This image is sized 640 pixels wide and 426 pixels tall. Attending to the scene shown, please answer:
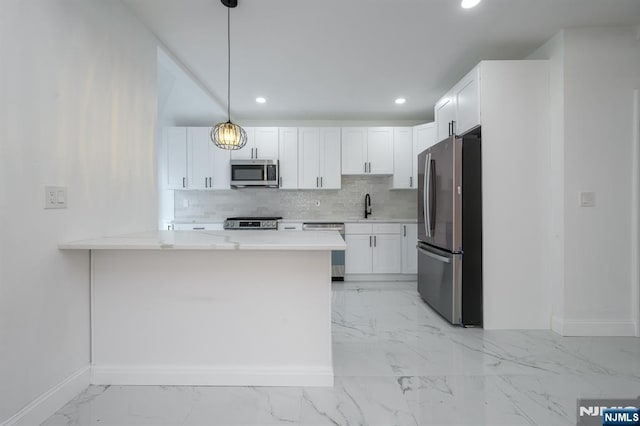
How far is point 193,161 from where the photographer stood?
4.52 metres

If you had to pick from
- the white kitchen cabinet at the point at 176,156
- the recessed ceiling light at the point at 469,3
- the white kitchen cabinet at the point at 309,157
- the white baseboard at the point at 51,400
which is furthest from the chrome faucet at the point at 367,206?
the white baseboard at the point at 51,400

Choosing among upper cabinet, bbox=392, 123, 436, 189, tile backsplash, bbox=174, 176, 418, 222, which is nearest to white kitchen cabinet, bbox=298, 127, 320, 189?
tile backsplash, bbox=174, 176, 418, 222

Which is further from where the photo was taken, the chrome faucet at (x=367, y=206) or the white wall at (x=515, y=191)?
the chrome faucet at (x=367, y=206)

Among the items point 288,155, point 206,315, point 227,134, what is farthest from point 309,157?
point 206,315

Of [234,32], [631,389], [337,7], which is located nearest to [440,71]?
[337,7]

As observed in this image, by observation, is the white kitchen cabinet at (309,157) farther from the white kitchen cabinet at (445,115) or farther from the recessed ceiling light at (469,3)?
the recessed ceiling light at (469,3)

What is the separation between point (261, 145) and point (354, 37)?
240 cm

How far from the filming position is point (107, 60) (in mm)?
1962

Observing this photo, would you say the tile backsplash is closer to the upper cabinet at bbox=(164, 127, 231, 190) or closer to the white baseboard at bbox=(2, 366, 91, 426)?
the upper cabinet at bbox=(164, 127, 231, 190)

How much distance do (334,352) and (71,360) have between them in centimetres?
163

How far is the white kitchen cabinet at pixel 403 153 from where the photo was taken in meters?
4.54

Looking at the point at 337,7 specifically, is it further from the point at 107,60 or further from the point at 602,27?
the point at 602,27

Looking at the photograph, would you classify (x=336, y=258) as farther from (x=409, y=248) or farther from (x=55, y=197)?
(x=55, y=197)

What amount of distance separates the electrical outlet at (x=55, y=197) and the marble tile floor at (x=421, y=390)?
109 centimetres
